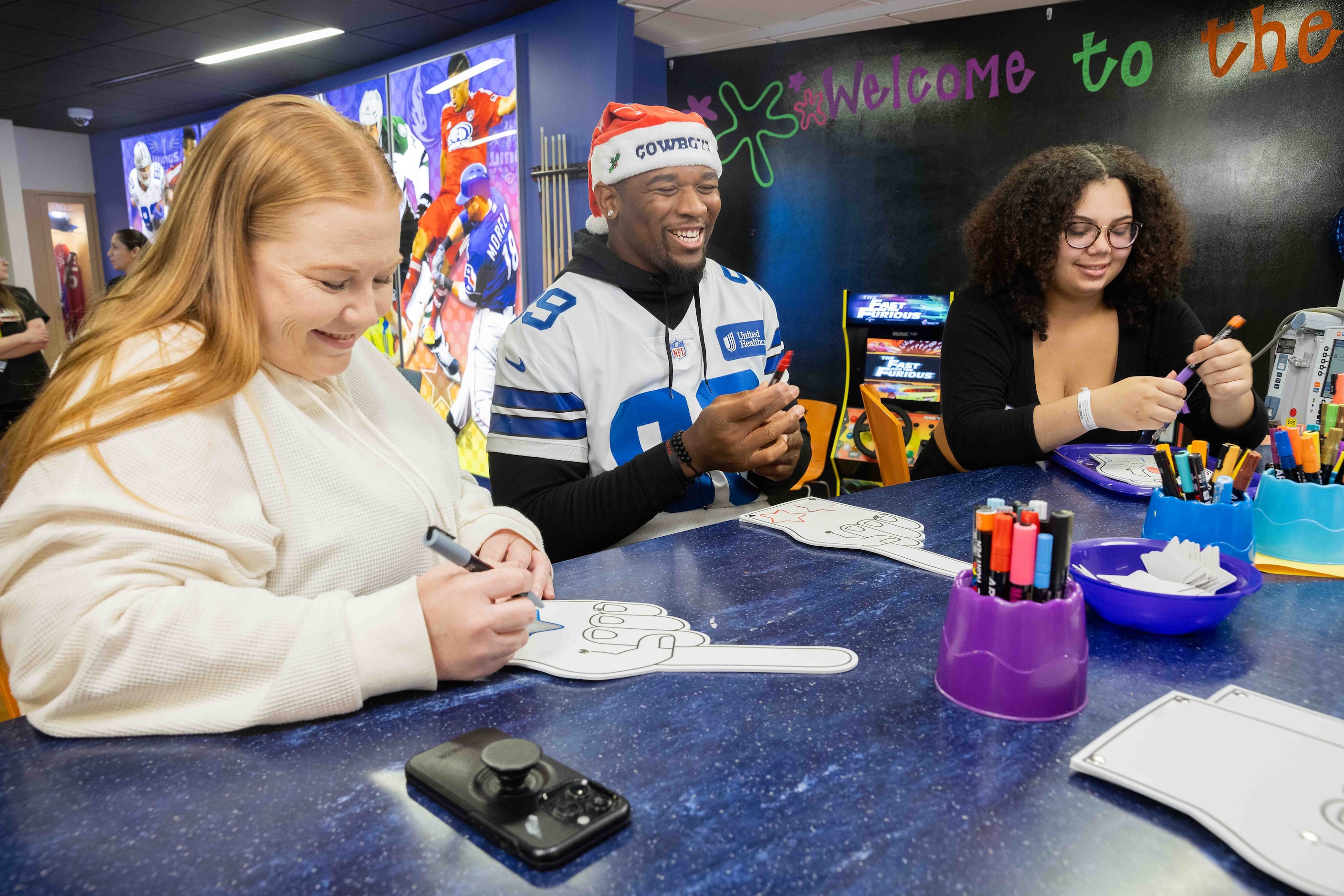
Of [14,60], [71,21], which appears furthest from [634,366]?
[14,60]

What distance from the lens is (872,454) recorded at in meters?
4.67

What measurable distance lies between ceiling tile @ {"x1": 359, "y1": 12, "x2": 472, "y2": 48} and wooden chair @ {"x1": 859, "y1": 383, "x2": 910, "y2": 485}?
4.12 meters

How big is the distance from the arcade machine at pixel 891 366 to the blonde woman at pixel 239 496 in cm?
362

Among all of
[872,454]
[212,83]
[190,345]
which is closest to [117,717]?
[190,345]

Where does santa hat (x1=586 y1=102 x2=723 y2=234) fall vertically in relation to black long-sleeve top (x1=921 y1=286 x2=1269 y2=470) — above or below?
above

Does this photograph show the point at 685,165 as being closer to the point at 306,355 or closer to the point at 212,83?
the point at 306,355

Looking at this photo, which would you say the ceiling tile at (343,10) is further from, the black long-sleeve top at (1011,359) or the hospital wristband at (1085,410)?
the hospital wristband at (1085,410)

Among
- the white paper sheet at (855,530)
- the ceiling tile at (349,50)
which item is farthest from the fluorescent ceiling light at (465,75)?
the white paper sheet at (855,530)

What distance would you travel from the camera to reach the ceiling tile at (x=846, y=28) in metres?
4.46

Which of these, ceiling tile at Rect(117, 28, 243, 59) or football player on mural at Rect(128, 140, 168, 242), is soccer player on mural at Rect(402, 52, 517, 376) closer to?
ceiling tile at Rect(117, 28, 243, 59)

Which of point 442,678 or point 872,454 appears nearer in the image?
point 442,678

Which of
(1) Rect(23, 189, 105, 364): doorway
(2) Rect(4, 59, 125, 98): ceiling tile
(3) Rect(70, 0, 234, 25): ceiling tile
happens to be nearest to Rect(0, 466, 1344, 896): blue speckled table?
(3) Rect(70, 0, 234, 25): ceiling tile

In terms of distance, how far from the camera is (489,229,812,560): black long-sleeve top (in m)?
1.61

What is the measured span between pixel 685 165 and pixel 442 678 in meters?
1.48
